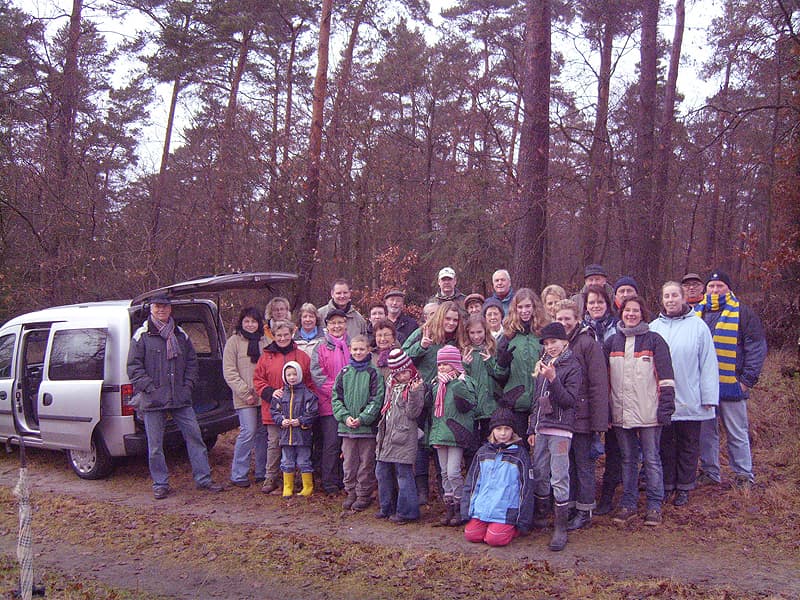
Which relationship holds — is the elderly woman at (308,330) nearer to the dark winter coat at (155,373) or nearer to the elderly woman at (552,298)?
the dark winter coat at (155,373)

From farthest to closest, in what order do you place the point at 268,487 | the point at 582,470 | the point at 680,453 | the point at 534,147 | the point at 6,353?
the point at 534,147
the point at 6,353
the point at 268,487
the point at 680,453
the point at 582,470

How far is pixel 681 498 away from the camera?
604 centimetres

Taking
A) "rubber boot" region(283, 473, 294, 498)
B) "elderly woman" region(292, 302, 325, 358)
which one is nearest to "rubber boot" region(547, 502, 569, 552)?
"rubber boot" region(283, 473, 294, 498)

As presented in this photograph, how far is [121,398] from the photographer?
7043 millimetres

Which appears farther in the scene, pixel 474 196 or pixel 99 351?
pixel 474 196

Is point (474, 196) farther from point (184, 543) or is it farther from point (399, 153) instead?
point (184, 543)

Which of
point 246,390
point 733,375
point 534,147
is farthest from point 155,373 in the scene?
point 534,147

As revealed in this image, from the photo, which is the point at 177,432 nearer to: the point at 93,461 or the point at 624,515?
the point at 93,461

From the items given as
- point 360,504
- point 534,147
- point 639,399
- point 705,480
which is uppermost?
point 534,147

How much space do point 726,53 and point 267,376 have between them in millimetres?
Result: 10542

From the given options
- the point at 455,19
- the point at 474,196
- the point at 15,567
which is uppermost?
the point at 455,19

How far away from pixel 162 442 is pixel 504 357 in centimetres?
376

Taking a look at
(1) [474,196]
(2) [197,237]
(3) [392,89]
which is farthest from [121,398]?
(3) [392,89]

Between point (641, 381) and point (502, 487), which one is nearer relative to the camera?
point (502, 487)
